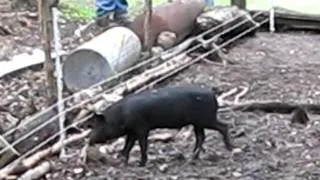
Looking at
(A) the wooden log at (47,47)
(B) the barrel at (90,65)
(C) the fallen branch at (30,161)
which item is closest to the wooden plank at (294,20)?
(B) the barrel at (90,65)

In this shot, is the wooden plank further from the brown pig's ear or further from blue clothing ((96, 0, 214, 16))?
the brown pig's ear

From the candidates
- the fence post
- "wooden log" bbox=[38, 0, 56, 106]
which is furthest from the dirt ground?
the fence post

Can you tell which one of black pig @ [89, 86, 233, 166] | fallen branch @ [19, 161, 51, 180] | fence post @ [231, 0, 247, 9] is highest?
black pig @ [89, 86, 233, 166]

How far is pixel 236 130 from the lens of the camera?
5.37m

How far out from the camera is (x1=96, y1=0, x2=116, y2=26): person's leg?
864 cm

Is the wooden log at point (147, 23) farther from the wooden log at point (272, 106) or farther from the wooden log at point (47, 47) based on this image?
the wooden log at point (47, 47)

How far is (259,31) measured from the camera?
9.92 metres

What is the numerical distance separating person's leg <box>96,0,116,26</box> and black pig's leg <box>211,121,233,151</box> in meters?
4.00

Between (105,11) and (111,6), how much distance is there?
0.09 meters

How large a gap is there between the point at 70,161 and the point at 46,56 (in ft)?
2.87

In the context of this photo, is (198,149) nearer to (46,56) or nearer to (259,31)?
(46,56)

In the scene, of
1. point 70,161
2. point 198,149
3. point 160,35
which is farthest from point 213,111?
point 160,35

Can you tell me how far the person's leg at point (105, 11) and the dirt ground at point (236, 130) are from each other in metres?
0.15

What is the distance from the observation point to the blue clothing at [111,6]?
8.66 m
